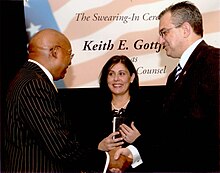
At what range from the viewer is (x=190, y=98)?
196 centimetres

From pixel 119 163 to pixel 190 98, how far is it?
0.71 meters

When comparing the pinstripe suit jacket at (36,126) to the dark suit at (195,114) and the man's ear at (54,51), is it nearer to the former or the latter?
the man's ear at (54,51)

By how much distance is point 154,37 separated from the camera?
9.23ft

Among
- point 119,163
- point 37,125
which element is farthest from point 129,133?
point 37,125

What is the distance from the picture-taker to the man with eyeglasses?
6.30ft

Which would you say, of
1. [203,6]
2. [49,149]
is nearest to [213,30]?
[203,6]

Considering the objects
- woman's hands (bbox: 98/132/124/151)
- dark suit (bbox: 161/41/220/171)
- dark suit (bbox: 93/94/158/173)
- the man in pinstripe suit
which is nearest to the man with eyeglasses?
dark suit (bbox: 161/41/220/171)

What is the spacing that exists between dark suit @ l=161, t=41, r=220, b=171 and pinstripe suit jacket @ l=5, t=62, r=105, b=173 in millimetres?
559

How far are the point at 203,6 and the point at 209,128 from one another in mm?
1073

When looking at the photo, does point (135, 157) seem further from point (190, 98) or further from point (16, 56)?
point (16, 56)

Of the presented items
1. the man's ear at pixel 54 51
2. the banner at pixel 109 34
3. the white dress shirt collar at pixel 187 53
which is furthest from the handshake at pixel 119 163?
the man's ear at pixel 54 51

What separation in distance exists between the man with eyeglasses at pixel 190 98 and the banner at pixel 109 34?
2.05 ft

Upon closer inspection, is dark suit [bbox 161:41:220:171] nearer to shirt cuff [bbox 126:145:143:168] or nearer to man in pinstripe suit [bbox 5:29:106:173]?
shirt cuff [bbox 126:145:143:168]

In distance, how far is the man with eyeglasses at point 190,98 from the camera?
192 centimetres
